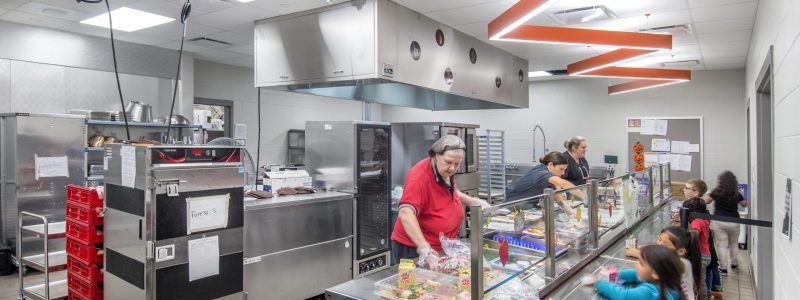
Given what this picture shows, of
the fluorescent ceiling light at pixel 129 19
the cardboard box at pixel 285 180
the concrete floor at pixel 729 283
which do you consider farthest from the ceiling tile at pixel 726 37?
the fluorescent ceiling light at pixel 129 19

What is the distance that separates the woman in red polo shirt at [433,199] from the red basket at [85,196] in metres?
2.01

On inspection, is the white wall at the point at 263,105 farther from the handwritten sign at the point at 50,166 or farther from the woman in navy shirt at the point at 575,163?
the woman in navy shirt at the point at 575,163

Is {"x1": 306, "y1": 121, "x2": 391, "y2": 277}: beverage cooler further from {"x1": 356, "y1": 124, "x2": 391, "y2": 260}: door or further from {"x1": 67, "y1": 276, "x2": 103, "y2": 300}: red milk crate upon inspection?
{"x1": 67, "y1": 276, "x2": 103, "y2": 300}: red milk crate

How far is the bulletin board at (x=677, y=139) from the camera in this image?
24.7 feet

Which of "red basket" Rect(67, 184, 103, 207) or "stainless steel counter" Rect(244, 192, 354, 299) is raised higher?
"red basket" Rect(67, 184, 103, 207)

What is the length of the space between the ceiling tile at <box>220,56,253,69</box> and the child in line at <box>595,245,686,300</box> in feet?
18.8

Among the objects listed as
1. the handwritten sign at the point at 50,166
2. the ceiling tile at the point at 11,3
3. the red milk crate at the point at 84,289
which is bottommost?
the red milk crate at the point at 84,289

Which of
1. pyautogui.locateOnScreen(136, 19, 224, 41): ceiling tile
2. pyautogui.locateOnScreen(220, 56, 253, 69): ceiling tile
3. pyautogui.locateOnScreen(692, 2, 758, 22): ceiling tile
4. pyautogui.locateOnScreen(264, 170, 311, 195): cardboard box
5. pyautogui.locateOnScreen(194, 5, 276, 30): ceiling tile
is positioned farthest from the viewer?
pyautogui.locateOnScreen(220, 56, 253, 69): ceiling tile

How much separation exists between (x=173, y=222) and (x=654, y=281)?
2515 millimetres

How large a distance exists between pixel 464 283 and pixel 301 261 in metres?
2.40

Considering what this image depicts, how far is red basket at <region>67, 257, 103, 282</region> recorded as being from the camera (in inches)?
125

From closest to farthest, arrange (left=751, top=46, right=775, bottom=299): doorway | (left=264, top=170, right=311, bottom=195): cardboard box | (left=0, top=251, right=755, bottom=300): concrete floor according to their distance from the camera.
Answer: (left=751, top=46, right=775, bottom=299): doorway < (left=264, top=170, right=311, bottom=195): cardboard box < (left=0, top=251, right=755, bottom=300): concrete floor

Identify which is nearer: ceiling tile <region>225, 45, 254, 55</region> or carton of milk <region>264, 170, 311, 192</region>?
carton of milk <region>264, 170, 311, 192</region>

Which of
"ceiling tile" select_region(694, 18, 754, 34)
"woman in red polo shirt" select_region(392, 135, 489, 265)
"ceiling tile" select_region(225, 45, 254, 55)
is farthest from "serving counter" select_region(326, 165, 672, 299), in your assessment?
"ceiling tile" select_region(225, 45, 254, 55)
